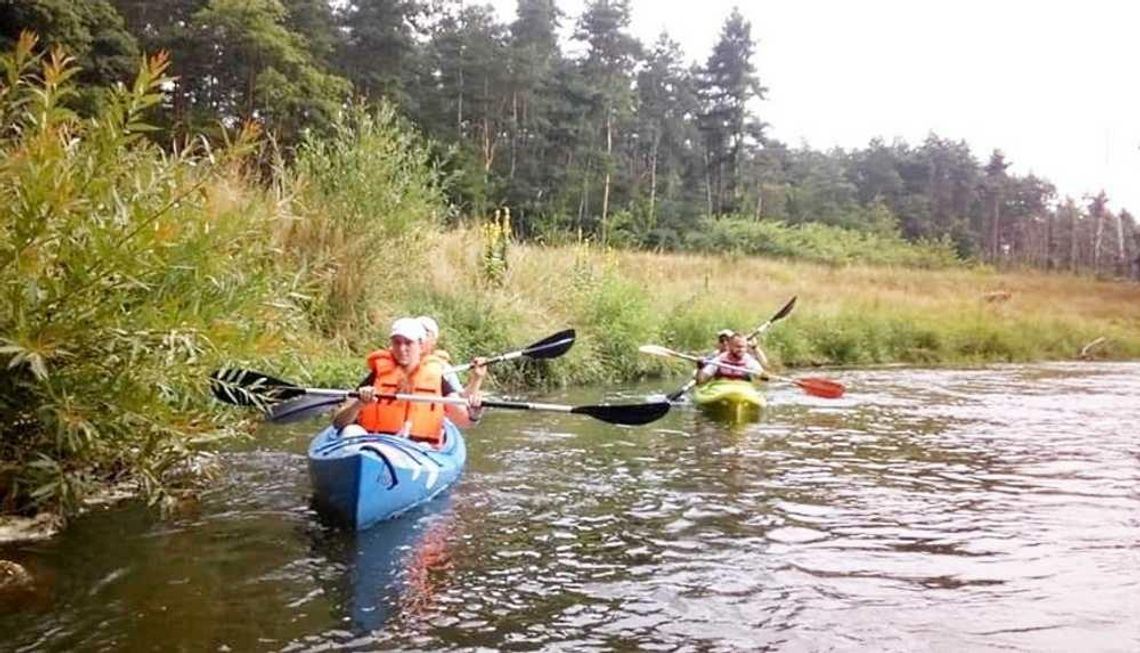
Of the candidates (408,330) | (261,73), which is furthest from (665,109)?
(408,330)

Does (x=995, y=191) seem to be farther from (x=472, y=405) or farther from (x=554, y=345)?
(x=472, y=405)

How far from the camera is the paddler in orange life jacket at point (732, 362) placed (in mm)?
11383

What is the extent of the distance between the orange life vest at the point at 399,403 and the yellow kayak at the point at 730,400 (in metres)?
4.67

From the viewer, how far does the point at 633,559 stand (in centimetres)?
540

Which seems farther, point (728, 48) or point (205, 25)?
point (728, 48)

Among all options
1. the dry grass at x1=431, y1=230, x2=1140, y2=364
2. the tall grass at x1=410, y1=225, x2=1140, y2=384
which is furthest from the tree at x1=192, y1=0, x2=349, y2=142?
the tall grass at x1=410, y1=225, x2=1140, y2=384

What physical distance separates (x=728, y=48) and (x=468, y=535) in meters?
39.8

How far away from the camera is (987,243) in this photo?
55125mm

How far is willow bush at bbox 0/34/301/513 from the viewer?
13.8ft

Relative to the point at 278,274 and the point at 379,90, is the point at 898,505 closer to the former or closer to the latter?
the point at 278,274

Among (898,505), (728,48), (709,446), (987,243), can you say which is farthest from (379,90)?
(987,243)

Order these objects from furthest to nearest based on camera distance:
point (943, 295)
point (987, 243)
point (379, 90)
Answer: point (987, 243) → point (379, 90) → point (943, 295)

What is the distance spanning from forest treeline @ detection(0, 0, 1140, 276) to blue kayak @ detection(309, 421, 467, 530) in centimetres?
1006

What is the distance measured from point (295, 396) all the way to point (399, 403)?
68 centimetres
